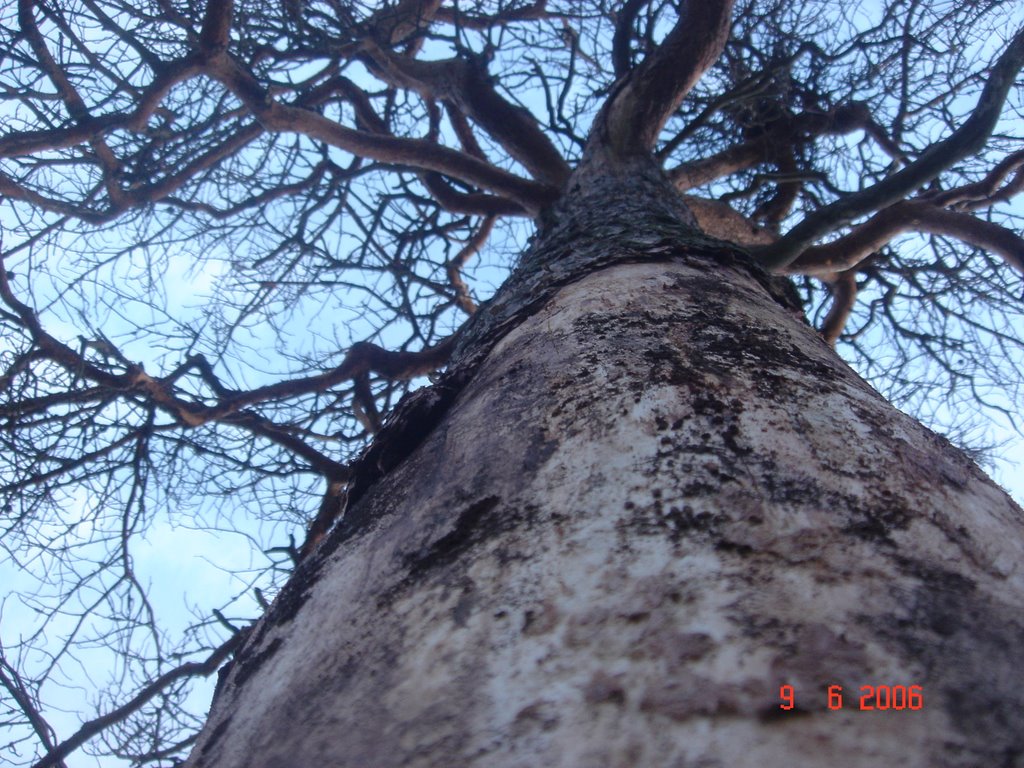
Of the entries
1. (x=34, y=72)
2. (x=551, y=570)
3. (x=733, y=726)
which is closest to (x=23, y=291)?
(x=34, y=72)

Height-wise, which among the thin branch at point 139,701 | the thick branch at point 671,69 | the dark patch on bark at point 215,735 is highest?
the thick branch at point 671,69

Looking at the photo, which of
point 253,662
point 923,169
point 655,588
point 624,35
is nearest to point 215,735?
point 253,662

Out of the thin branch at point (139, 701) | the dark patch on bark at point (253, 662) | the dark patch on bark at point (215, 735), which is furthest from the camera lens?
the thin branch at point (139, 701)

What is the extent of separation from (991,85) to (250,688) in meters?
3.44

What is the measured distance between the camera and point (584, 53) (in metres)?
4.90

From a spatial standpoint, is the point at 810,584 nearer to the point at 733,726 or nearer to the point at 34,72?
the point at 733,726

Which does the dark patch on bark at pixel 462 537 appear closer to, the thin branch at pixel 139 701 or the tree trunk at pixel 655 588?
the tree trunk at pixel 655 588

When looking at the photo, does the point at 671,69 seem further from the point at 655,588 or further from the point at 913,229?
the point at 655,588

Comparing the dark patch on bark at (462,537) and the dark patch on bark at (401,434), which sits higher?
the dark patch on bark at (401,434)
